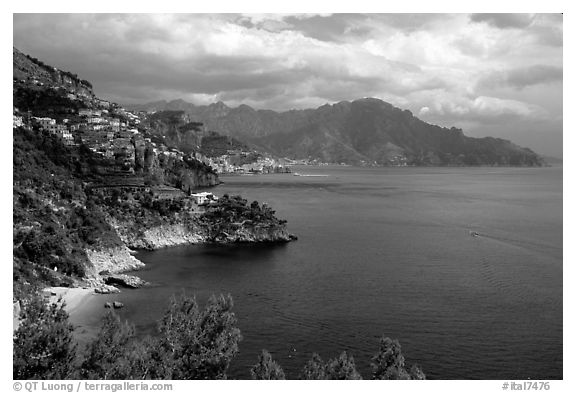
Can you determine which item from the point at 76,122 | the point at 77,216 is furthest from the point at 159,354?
the point at 76,122

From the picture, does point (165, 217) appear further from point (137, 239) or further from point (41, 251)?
point (41, 251)

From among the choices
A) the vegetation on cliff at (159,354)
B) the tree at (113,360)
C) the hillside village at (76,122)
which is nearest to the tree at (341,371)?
the vegetation on cliff at (159,354)

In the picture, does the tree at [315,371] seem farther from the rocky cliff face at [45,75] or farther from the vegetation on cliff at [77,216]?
the rocky cliff face at [45,75]

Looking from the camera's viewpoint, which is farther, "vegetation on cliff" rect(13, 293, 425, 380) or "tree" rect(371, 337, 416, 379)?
"tree" rect(371, 337, 416, 379)

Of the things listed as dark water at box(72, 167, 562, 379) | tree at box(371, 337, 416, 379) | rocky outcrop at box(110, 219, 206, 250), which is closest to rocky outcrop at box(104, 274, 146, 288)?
dark water at box(72, 167, 562, 379)

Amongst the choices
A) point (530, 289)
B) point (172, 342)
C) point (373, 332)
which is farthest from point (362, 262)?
point (172, 342)

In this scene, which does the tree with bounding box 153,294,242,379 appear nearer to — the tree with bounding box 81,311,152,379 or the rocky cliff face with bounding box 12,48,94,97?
the tree with bounding box 81,311,152,379
